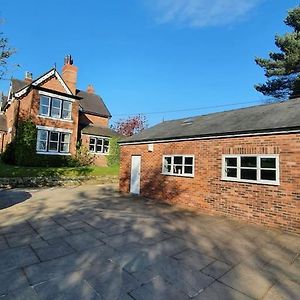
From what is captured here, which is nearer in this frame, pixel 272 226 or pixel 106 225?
pixel 106 225

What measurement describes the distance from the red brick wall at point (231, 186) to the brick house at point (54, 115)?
1414cm

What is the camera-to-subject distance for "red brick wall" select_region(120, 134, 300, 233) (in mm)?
7949

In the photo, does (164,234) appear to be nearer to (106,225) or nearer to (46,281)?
(106,225)

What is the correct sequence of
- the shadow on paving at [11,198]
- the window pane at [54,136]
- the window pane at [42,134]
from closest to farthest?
1. the shadow on paving at [11,198]
2. the window pane at [42,134]
3. the window pane at [54,136]

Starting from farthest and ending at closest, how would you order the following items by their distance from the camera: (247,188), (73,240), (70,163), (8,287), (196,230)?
(70,163) < (247,188) < (196,230) < (73,240) < (8,287)

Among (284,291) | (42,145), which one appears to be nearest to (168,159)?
(284,291)

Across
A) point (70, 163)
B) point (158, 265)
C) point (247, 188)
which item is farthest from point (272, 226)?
point (70, 163)

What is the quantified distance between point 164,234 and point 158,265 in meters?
2.09

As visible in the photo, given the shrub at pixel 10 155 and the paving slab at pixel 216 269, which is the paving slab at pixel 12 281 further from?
the shrub at pixel 10 155

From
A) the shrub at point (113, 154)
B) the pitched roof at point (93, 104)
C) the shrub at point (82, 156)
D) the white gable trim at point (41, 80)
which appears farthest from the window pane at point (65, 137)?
the pitched roof at point (93, 104)

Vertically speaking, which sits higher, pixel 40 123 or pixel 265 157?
pixel 40 123

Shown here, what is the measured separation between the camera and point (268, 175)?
28.1 ft

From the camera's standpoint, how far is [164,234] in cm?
702

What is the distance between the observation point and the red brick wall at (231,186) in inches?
313
